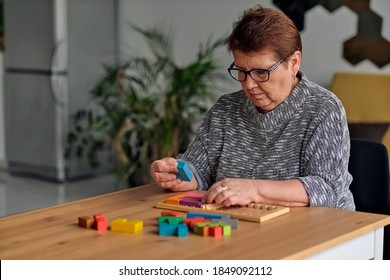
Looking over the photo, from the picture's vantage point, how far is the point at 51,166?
6.25 m

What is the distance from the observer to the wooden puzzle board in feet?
6.91

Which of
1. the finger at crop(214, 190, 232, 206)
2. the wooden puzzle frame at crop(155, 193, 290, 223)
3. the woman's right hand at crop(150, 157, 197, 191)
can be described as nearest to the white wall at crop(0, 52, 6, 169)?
the woman's right hand at crop(150, 157, 197, 191)

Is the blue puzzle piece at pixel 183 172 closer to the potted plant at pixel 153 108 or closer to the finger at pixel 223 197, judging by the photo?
the finger at pixel 223 197

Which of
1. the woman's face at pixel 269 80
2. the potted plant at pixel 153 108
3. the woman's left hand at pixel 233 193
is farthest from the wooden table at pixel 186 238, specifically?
the potted plant at pixel 153 108

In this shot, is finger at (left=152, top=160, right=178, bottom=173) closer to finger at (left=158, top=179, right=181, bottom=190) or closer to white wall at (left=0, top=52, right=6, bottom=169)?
finger at (left=158, top=179, right=181, bottom=190)

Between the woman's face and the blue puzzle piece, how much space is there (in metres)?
0.30

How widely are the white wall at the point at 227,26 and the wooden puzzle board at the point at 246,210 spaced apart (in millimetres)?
3138

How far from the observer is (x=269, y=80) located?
7.95 ft

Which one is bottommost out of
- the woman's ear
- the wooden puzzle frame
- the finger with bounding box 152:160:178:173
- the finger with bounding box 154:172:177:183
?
the wooden puzzle frame

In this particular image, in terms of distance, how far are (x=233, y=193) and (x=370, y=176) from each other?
0.66 metres

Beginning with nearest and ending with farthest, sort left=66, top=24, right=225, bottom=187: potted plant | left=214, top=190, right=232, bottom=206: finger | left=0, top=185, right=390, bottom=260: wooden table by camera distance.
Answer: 1. left=0, top=185, right=390, bottom=260: wooden table
2. left=214, top=190, right=232, bottom=206: finger
3. left=66, top=24, right=225, bottom=187: potted plant

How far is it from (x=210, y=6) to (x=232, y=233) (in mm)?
4132

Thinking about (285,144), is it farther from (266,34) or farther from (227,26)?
(227,26)

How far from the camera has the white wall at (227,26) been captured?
17.1 ft
